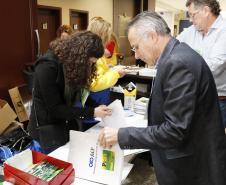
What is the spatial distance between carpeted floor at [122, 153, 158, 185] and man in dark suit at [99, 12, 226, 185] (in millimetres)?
1384

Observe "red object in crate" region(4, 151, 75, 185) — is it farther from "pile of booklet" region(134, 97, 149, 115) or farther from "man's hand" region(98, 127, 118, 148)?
"pile of booklet" region(134, 97, 149, 115)

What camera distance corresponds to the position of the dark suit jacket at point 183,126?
37.1 inches

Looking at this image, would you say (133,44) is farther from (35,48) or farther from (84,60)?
(35,48)

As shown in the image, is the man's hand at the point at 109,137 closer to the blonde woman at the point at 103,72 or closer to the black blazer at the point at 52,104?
the black blazer at the point at 52,104

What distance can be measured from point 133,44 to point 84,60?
0.51 metres

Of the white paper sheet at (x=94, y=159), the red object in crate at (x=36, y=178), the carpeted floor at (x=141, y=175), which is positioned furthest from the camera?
the carpeted floor at (x=141, y=175)

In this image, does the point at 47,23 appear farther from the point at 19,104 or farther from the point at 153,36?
the point at 153,36

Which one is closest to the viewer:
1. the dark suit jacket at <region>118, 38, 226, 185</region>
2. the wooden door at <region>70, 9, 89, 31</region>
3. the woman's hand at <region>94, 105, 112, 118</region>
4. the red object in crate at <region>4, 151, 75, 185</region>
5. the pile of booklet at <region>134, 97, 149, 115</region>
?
the dark suit jacket at <region>118, 38, 226, 185</region>

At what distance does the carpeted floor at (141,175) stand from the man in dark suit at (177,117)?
138 cm

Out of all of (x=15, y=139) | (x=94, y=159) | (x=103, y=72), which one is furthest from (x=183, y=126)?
(x=15, y=139)

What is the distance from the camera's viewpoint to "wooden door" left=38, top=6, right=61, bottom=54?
17.3 ft

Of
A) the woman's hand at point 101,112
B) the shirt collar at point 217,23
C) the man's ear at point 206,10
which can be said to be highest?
the man's ear at point 206,10

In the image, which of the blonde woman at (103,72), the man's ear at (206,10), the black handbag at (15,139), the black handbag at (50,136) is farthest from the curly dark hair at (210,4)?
the black handbag at (15,139)

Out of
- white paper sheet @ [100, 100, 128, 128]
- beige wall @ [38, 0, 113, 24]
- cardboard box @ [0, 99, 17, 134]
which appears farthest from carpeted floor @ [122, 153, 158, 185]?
beige wall @ [38, 0, 113, 24]
